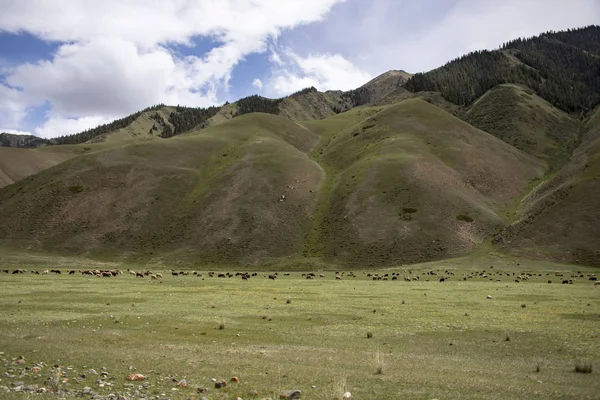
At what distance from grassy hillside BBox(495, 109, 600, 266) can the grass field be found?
58.1 m

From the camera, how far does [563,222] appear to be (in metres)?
96.8

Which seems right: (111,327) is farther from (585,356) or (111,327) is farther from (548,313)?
(548,313)

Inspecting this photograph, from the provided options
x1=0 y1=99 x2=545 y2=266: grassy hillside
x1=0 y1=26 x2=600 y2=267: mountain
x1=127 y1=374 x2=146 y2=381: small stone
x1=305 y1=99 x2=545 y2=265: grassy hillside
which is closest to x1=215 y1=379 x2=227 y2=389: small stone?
x1=127 y1=374 x2=146 y2=381: small stone

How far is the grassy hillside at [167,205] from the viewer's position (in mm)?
103062

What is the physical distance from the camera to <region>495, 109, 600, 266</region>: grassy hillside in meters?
87.7

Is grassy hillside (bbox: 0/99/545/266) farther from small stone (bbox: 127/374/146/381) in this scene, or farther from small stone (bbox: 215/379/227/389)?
small stone (bbox: 127/374/146/381)

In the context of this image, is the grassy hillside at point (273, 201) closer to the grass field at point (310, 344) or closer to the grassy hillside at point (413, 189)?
the grassy hillside at point (413, 189)

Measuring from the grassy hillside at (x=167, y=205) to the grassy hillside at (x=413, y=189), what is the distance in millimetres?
10267

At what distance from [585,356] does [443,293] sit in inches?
985

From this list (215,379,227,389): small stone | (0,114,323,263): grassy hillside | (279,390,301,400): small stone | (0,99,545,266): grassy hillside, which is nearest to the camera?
(279,390,301,400): small stone

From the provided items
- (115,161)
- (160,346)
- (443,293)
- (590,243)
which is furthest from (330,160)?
(160,346)

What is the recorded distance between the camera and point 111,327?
22844mm

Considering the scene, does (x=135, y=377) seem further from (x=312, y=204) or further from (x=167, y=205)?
(x=167, y=205)

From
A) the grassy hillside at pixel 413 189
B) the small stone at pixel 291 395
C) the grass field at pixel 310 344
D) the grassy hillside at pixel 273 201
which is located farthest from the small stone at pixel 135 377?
the grassy hillside at pixel 413 189
